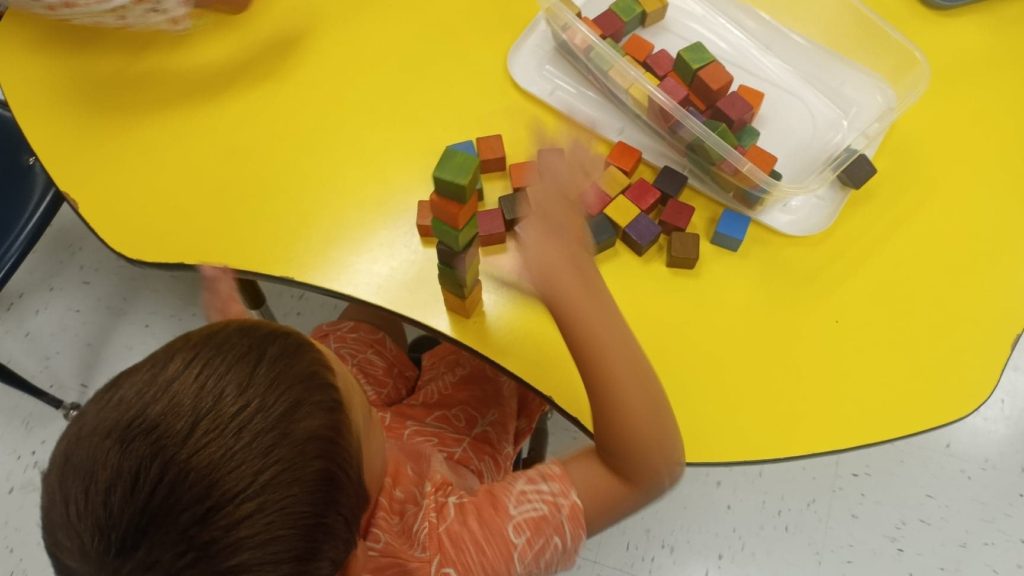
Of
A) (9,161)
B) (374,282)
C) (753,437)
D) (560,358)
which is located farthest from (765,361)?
(9,161)

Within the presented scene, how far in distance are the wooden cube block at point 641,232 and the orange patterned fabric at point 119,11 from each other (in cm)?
63

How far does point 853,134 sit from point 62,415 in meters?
1.43

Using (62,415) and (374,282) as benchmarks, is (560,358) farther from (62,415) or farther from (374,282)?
(62,415)

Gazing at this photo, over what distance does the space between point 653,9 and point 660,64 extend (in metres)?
0.10

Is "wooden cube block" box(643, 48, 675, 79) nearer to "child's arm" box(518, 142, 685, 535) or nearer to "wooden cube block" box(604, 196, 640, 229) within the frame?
"wooden cube block" box(604, 196, 640, 229)

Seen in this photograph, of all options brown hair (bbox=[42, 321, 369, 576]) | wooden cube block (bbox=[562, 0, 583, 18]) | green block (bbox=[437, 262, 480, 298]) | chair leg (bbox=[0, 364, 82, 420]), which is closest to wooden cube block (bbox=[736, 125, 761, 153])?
wooden cube block (bbox=[562, 0, 583, 18])

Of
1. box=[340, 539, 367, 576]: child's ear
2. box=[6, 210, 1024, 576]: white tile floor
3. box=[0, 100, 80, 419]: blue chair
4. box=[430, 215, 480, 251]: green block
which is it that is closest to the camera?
box=[340, 539, 367, 576]: child's ear

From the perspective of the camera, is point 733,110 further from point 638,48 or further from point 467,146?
point 467,146

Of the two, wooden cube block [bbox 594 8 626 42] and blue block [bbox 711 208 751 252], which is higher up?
wooden cube block [bbox 594 8 626 42]

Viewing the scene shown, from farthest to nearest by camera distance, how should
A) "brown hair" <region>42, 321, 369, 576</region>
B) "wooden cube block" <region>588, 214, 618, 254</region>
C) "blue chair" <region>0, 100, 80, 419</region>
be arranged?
"blue chair" <region>0, 100, 80, 419</region>
"wooden cube block" <region>588, 214, 618, 254</region>
"brown hair" <region>42, 321, 369, 576</region>

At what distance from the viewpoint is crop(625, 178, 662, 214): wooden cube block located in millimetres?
799

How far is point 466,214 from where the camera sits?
0.65m

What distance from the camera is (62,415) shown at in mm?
1322

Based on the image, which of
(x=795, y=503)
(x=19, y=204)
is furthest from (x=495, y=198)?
(x=795, y=503)
